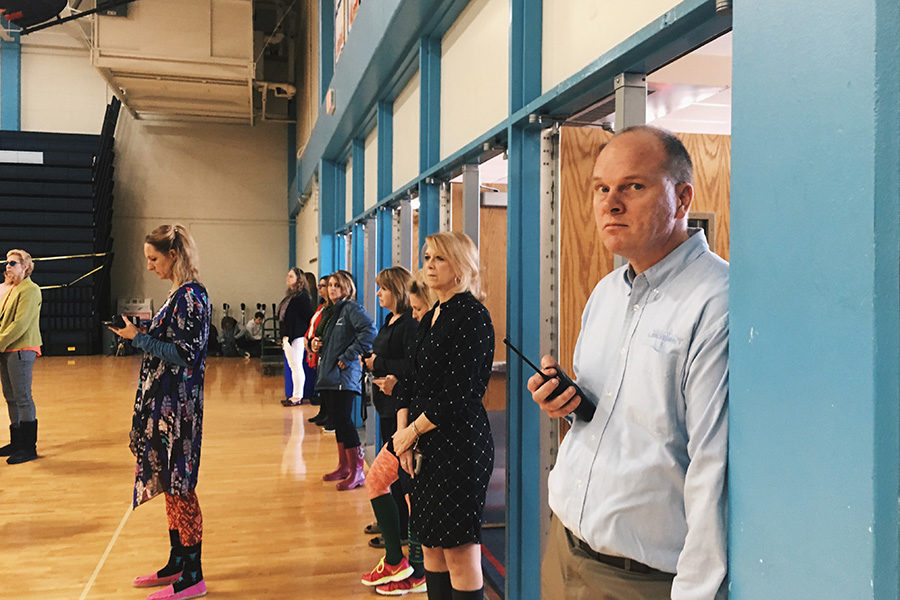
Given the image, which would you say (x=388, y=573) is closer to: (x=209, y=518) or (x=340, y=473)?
(x=209, y=518)

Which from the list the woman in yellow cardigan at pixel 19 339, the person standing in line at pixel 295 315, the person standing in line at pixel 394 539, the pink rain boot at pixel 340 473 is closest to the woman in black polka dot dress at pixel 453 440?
the person standing in line at pixel 394 539

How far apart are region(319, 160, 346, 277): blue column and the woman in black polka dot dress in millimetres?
6342

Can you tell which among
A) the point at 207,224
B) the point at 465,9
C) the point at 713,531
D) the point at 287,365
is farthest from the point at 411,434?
the point at 207,224

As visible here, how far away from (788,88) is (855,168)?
8.1 inches

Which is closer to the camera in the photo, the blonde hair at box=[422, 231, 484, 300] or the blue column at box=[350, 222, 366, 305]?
the blonde hair at box=[422, 231, 484, 300]

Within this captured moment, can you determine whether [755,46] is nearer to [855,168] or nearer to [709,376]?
[855,168]

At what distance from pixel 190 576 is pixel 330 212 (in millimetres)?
6281

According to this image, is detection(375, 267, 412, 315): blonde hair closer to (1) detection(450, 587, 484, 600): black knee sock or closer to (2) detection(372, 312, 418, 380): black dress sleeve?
(2) detection(372, 312, 418, 380): black dress sleeve

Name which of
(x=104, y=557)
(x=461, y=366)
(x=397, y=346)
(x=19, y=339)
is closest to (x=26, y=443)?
(x=19, y=339)

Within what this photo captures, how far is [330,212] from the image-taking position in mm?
9094

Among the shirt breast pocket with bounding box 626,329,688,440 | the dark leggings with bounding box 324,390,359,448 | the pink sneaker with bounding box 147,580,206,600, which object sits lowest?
the pink sneaker with bounding box 147,580,206,600

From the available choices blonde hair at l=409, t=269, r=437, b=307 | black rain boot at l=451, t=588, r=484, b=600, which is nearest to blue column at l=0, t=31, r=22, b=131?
blonde hair at l=409, t=269, r=437, b=307

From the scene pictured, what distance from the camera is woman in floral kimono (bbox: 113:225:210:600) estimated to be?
310cm

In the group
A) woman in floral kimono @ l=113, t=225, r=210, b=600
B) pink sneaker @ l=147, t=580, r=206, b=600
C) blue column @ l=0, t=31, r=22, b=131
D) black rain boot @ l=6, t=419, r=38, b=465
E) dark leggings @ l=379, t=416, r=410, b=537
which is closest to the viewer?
woman in floral kimono @ l=113, t=225, r=210, b=600
